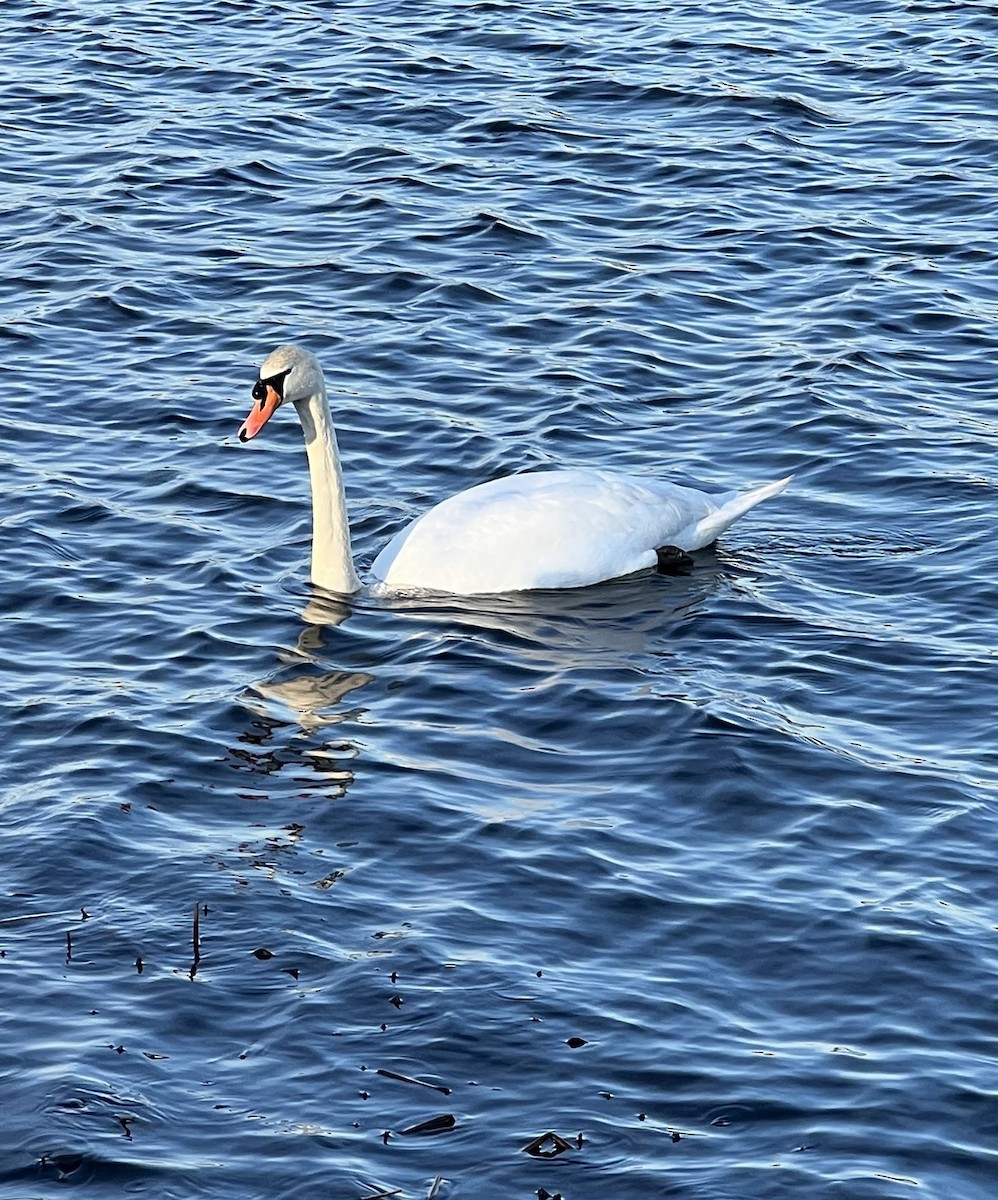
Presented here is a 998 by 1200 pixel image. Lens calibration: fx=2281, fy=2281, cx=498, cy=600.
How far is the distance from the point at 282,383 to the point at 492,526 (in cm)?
141

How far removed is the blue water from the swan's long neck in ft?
0.59

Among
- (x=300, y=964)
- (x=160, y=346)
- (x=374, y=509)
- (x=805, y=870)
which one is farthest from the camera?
(x=160, y=346)

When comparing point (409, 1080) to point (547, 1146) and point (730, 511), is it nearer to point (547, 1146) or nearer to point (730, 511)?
point (547, 1146)

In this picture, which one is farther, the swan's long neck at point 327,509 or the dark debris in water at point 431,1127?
the swan's long neck at point 327,509

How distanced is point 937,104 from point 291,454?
352 inches

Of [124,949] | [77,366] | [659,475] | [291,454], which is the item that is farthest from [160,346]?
[124,949]

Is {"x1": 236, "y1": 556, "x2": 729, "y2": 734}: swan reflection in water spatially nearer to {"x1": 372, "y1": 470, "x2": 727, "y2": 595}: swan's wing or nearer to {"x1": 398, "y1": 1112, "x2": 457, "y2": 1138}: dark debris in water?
{"x1": 372, "y1": 470, "x2": 727, "y2": 595}: swan's wing

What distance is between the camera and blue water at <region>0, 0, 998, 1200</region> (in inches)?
316

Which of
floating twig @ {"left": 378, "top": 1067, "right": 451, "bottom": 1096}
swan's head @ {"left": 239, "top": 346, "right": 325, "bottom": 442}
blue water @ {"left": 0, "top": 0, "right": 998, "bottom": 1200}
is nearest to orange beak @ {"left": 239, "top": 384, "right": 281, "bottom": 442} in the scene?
swan's head @ {"left": 239, "top": 346, "right": 325, "bottom": 442}

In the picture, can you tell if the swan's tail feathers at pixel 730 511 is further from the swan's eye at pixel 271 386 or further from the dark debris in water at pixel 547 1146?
the dark debris in water at pixel 547 1146

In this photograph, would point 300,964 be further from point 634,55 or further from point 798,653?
point 634,55

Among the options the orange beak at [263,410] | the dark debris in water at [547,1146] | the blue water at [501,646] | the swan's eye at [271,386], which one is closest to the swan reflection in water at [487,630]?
the blue water at [501,646]

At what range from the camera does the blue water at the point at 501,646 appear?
8031 millimetres

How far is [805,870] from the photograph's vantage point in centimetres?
965
